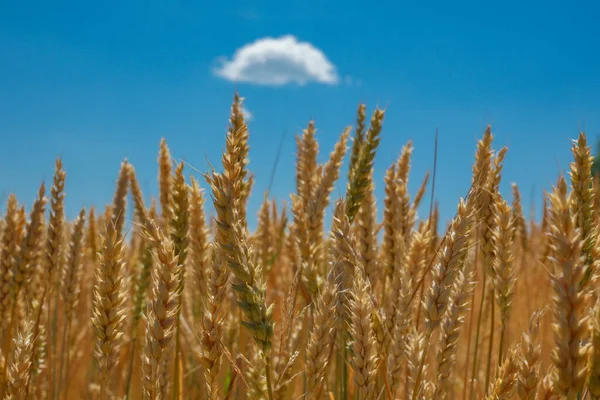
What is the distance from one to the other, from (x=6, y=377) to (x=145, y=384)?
2.66 feet

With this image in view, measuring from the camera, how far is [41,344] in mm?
2254

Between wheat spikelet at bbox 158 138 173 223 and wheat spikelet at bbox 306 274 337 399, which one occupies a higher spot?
wheat spikelet at bbox 158 138 173 223

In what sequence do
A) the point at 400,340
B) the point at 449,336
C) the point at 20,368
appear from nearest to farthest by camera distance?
the point at 449,336, the point at 400,340, the point at 20,368

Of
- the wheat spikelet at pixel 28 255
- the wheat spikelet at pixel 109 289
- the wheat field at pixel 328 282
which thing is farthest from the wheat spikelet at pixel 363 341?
the wheat spikelet at pixel 28 255

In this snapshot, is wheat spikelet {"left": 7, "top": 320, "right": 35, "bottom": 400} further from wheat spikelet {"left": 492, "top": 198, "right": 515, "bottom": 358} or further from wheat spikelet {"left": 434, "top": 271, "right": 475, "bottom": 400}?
wheat spikelet {"left": 492, "top": 198, "right": 515, "bottom": 358}

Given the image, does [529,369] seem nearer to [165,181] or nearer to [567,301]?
[567,301]

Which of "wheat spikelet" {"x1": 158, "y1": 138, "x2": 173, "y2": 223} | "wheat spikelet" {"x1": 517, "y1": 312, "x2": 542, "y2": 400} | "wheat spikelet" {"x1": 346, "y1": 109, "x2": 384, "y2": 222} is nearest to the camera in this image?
"wheat spikelet" {"x1": 517, "y1": 312, "x2": 542, "y2": 400}

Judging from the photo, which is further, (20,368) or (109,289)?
(20,368)

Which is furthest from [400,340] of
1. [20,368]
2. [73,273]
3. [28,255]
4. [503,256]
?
[28,255]

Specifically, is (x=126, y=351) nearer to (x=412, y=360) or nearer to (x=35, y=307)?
(x=35, y=307)

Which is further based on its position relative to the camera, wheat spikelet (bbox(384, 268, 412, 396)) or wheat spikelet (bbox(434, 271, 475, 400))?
wheat spikelet (bbox(384, 268, 412, 396))

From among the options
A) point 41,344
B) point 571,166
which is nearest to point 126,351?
point 41,344

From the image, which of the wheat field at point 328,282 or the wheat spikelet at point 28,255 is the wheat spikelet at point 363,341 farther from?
the wheat spikelet at point 28,255

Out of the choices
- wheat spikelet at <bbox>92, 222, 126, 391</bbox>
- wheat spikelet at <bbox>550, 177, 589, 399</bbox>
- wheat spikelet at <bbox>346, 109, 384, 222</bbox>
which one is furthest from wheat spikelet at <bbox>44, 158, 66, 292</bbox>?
wheat spikelet at <bbox>550, 177, 589, 399</bbox>
